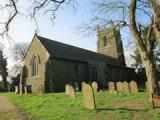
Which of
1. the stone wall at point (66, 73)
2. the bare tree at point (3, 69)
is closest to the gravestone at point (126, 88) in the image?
the stone wall at point (66, 73)

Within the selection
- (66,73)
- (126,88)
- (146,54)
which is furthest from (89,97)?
(66,73)

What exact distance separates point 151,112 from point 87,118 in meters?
2.42

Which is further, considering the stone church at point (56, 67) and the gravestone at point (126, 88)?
the stone church at point (56, 67)

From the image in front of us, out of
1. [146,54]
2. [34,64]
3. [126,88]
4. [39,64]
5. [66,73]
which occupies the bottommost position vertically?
[126,88]

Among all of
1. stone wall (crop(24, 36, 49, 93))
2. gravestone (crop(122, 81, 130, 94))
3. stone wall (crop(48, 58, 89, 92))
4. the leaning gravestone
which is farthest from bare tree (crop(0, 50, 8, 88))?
the leaning gravestone

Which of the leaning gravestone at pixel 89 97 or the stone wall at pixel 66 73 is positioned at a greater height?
the stone wall at pixel 66 73

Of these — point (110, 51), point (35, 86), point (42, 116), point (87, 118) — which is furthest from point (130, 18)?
point (110, 51)

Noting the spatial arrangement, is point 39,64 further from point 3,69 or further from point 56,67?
point 3,69

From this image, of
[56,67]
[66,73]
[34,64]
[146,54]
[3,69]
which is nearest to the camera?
[146,54]

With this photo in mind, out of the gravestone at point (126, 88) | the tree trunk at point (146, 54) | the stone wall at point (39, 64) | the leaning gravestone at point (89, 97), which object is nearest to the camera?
the leaning gravestone at point (89, 97)

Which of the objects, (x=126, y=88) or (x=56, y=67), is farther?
(x=56, y=67)

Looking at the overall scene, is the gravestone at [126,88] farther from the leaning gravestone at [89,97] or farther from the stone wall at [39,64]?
the stone wall at [39,64]

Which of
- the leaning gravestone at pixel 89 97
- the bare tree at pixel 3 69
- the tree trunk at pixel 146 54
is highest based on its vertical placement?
the bare tree at pixel 3 69

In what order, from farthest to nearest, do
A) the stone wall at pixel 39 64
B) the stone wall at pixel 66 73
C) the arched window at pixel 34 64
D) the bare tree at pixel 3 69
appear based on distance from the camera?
1. the bare tree at pixel 3 69
2. the arched window at pixel 34 64
3. the stone wall at pixel 39 64
4. the stone wall at pixel 66 73
